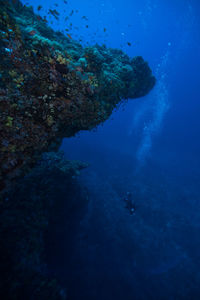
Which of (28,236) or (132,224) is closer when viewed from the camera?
(28,236)

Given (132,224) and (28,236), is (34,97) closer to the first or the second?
(28,236)

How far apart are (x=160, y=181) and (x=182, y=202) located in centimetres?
430

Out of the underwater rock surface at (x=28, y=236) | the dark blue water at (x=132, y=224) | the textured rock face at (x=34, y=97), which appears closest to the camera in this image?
the textured rock face at (x=34, y=97)

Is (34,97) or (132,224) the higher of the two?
(34,97)

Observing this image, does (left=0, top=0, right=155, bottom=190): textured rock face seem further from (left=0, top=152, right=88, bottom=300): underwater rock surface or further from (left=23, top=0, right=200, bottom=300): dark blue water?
(left=23, top=0, right=200, bottom=300): dark blue water

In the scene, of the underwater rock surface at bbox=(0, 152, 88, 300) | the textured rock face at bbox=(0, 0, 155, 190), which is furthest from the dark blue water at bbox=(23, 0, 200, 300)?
the underwater rock surface at bbox=(0, 152, 88, 300)

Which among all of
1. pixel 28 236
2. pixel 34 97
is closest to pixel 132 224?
pixel 28 236

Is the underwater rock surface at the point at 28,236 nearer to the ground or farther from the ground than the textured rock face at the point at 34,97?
nearer to the ground

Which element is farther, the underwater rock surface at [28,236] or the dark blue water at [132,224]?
the dark blue water at [132,224]

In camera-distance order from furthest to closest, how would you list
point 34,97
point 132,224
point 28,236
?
point 132,224
point 28,236
point 34,97

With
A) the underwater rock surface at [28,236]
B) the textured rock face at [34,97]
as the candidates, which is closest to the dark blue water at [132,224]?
the textured rock face at [34,97]

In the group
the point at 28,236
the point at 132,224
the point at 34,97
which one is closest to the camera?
→ the point at 34,97

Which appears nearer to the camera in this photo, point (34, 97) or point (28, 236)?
point (34, 97)

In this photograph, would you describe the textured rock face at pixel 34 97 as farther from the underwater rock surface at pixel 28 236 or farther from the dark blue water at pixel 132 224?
the dark blue water at pixel 132 224
